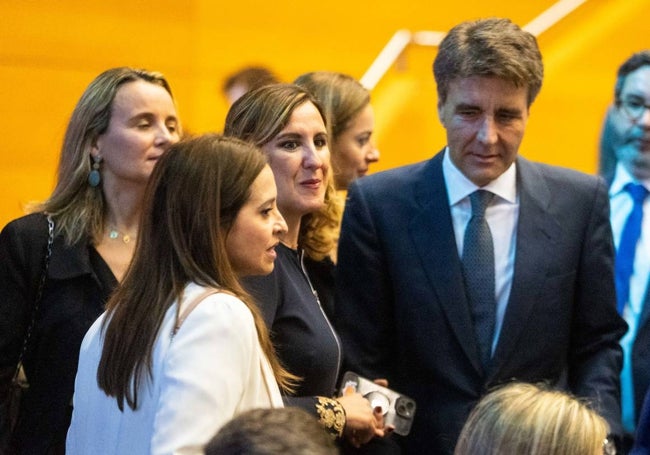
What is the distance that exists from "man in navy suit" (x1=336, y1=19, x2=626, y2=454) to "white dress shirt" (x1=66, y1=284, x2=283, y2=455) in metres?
0.88

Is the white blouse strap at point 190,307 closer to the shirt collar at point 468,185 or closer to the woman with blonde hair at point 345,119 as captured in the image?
the shirt collar at point 468,185

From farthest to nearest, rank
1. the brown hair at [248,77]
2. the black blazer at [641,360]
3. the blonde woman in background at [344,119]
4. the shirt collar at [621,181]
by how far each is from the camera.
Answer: the brown hair at [248,77]
the blonde woman in background at [344,119]
the shirt collar at [621,181]
the black blazer at [641,360]

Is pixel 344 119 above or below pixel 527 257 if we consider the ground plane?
above

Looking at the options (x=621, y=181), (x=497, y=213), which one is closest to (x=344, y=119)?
(x=621, y=181)

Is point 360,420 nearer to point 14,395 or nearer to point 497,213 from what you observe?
point 497,213

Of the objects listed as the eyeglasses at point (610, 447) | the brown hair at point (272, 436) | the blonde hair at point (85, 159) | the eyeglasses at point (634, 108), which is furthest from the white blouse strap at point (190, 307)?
the eyeglasses at point (634, 108)

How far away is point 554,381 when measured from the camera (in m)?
3.35

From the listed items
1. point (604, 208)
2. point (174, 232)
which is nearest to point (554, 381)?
point (604, 208)

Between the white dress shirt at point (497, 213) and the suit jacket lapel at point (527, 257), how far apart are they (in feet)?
0.11

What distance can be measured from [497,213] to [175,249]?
117 cm

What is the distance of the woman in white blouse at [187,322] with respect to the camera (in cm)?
235

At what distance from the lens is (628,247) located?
4027 millimetres

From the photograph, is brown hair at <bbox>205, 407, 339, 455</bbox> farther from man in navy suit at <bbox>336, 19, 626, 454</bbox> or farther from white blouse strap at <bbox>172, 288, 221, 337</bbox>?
man in navy suit at <bbox>336, 19, 626, 454</bbox>

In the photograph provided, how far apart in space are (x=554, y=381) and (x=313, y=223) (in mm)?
816
